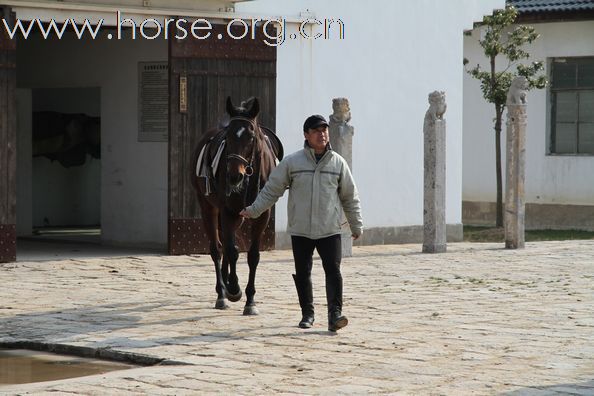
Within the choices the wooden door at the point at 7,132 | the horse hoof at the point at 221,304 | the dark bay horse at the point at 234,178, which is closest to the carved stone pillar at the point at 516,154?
the dark bay horse at the point at 234,178

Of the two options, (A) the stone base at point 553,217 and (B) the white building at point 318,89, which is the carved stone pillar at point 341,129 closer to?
(B) the white building at point 318,89

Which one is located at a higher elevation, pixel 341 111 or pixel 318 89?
pixel 318 89

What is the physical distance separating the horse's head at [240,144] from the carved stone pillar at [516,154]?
25.3 feet

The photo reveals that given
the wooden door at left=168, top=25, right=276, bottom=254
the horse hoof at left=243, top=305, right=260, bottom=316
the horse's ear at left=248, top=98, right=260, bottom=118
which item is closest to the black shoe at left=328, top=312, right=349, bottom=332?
the horse hoof at left=243, top=305, right=260, bottom=316

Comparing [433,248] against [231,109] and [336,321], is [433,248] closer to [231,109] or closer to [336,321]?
[231,109]

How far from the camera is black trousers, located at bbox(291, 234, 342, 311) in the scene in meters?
10.9

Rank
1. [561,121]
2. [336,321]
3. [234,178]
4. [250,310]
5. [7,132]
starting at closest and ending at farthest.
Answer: [336,321] < [234,178] < [250,310] < [7,132] < [561,121]

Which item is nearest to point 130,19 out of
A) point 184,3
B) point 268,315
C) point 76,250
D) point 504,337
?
point 184,3

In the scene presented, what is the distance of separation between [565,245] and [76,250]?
24.6 ft

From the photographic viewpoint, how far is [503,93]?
23.6m

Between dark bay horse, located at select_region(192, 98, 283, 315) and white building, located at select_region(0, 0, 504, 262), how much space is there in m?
5.21

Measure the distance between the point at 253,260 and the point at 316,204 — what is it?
59.7 inches

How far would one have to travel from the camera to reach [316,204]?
1093 cm

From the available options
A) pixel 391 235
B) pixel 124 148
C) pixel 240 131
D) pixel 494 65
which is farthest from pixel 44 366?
pixel 494 65
